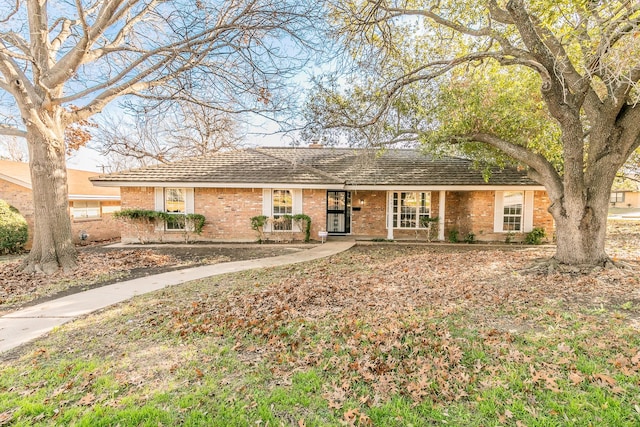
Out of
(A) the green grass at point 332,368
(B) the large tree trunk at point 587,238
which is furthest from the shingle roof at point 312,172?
(A) the green grass at point 332,368

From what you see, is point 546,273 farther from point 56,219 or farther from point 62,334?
point 56,219

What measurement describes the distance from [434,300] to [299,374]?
11.1 ft

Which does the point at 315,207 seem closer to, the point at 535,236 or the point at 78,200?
the point at 535,236

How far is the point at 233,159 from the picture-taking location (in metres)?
15.7

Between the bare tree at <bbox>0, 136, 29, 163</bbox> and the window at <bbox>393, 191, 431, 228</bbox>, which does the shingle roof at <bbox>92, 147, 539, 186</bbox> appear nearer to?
the window at <bbox>393, 191, 431, 228</bbox>

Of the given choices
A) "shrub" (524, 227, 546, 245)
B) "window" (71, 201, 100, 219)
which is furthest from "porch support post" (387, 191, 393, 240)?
"window" (71, 201, 100, 219)

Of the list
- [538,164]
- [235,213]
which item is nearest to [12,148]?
[235,213]

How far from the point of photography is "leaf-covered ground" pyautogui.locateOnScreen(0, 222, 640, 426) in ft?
9.57

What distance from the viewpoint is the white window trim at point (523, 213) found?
45.1ft

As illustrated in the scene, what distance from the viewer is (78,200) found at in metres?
15.3

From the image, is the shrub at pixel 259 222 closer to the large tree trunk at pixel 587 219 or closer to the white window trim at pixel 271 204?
the white window trim at pixel 271 204

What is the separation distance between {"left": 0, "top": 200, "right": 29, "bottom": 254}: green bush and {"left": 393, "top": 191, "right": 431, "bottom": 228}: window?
16828 millimetres

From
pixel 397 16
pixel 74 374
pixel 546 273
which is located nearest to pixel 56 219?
pixel 74 374

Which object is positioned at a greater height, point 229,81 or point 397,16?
point 397,16
